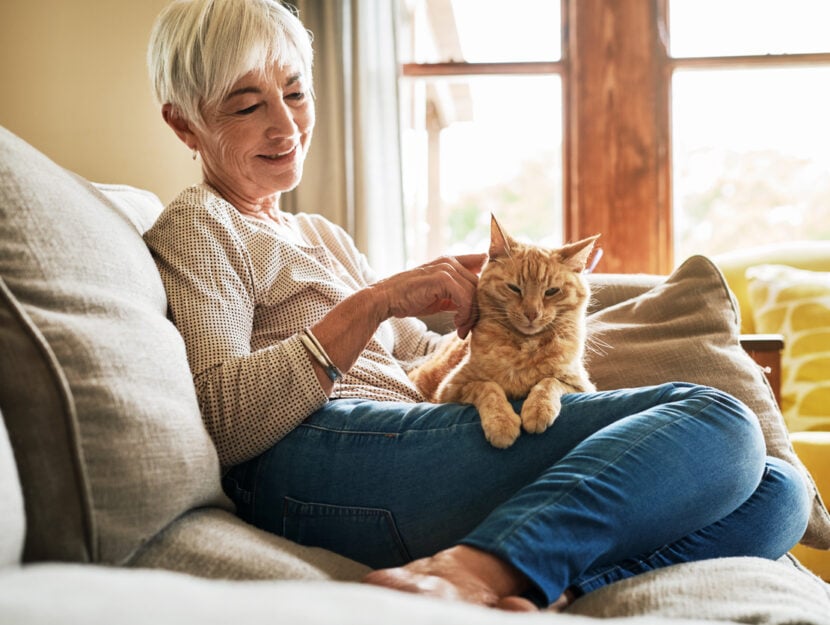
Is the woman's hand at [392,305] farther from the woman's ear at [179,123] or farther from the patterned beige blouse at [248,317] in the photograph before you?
the woman's ear at [179,123]

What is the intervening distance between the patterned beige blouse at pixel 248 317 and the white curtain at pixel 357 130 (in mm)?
1307

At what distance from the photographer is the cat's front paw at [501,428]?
114cm

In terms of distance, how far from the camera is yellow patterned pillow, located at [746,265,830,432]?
2.42 metres

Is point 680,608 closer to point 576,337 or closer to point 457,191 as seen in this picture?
point 576,337

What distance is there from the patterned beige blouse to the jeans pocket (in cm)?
14

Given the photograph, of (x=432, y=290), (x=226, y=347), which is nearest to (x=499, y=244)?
(x=432, y=290)

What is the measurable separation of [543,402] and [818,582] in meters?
0.51

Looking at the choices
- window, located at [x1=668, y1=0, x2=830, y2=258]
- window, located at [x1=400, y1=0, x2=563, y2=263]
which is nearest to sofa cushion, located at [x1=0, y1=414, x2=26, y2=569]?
window, located at [x1=400, y1=0, x2=563, y2=263]

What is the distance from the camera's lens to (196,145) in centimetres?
165

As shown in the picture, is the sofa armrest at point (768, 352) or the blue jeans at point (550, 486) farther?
the sofa armrest at point (768, 352)

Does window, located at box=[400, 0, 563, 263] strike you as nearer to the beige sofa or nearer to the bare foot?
the beige sofa

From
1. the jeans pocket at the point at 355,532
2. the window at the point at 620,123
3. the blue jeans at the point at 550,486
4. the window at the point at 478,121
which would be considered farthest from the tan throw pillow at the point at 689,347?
the window at the point at 478,121

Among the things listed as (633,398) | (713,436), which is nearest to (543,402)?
(633,398)

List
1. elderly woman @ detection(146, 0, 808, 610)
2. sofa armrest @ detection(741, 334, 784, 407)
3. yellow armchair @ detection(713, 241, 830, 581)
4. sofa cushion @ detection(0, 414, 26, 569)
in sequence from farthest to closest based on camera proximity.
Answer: yellow armchair @ detection(713, 241, 830, 581)
sofa armrest @ detection(741, 334, 784, 407)
elderly woman @ detection(146, 0, 808, 610)
sofa cushion @ detection(0, 414, 26, 569)
